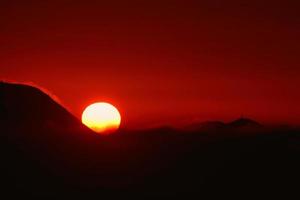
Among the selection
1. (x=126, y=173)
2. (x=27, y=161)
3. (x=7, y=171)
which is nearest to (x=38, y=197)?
(x=7, y=171)

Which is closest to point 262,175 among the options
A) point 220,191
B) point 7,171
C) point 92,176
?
point 220,191

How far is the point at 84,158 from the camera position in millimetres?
183125

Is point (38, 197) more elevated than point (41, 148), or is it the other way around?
point (41, 148)

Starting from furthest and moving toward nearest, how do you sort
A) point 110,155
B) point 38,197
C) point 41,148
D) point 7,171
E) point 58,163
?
point 110,155 < point 41,148 < point 58,163 < point 7,171 < point 38,197

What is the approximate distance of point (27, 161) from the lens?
6132 inches

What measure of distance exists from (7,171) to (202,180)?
233 feet

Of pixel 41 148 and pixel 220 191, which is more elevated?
pixel 41 148

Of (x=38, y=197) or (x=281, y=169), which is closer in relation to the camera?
(x=38, y=197)

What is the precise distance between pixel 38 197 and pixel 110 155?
6909 cm

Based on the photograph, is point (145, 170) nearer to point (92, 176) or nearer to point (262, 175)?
point (92, 176)

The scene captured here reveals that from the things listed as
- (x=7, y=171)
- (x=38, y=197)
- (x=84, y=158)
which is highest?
(x=84, y=158)

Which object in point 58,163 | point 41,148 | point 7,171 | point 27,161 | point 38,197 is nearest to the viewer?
point 38,197

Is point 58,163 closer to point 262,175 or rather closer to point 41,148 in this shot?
point 41,148

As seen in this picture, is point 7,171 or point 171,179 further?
point 171,179
